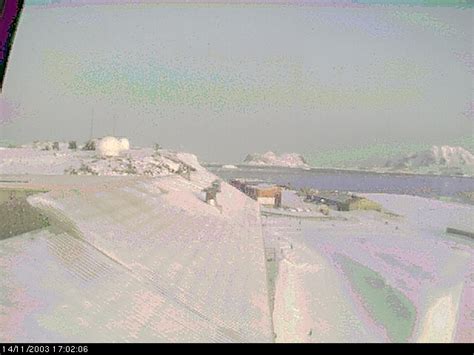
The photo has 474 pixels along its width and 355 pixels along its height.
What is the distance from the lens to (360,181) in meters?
2.62

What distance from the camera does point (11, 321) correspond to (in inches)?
62.8

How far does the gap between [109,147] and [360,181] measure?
145cm

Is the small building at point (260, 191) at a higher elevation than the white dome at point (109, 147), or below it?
below

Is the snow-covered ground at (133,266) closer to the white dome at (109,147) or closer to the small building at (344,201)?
the white dome at (109,147)

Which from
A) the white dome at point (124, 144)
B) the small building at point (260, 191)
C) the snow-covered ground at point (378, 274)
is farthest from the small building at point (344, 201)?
the white dome at point (124, 144)

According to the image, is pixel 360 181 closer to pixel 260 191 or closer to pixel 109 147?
pixel 260 191

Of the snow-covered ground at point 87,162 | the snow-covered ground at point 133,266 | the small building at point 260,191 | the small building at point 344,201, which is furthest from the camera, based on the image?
the small building at point 344,201

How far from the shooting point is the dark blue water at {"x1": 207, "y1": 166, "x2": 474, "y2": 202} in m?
2.43

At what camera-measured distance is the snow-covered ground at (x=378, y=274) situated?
2137mm

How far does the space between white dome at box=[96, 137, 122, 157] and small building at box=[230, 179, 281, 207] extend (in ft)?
2.20

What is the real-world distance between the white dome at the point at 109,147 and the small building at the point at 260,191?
671 millimetres

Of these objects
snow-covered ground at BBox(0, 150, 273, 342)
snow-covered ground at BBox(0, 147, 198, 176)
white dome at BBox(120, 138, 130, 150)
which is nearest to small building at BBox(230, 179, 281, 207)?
snow-covered ground at BBox(0, 150, 273, 342)
